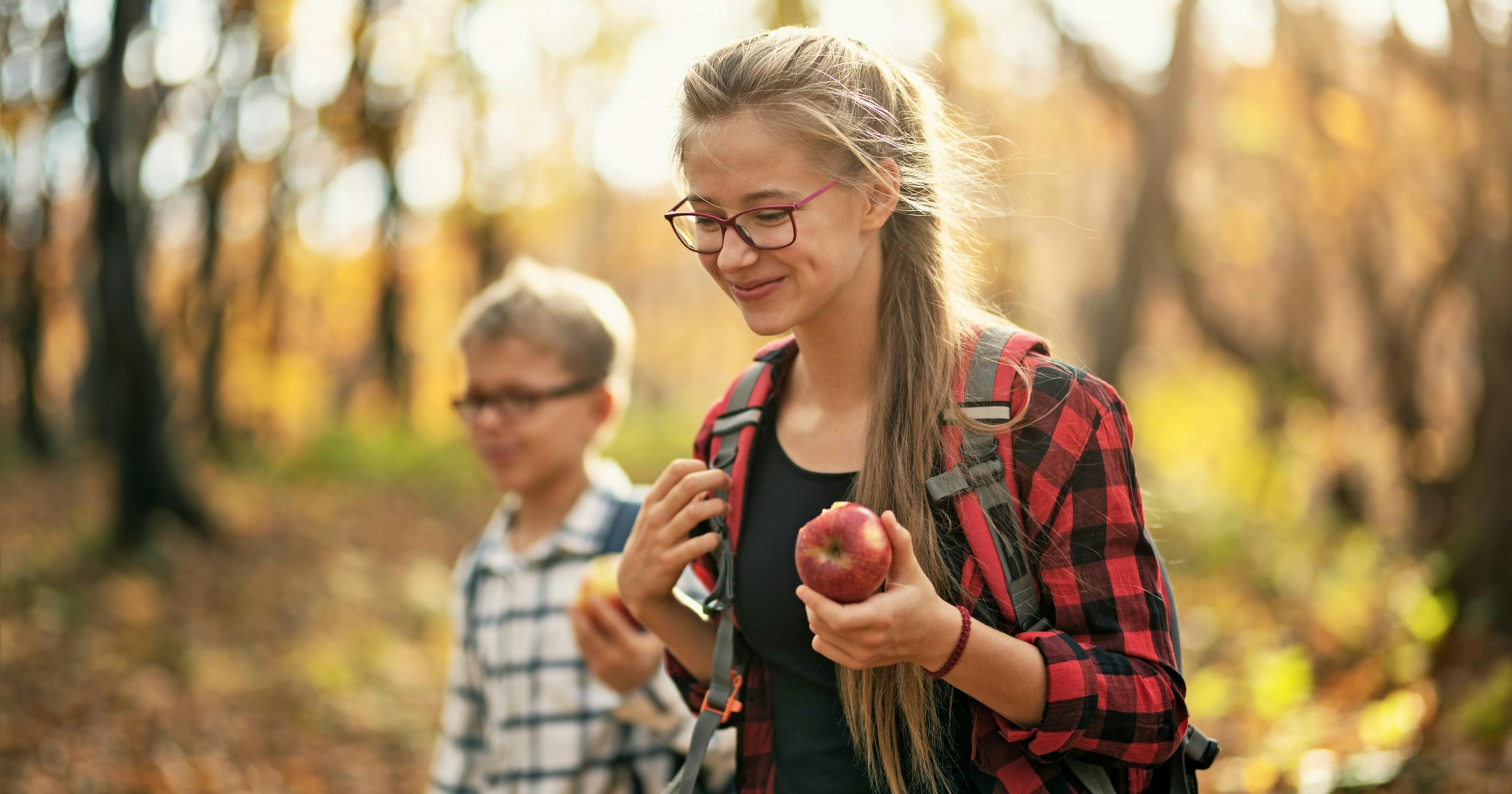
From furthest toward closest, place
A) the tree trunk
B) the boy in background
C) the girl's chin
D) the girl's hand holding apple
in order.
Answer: the tree trunk, the boy in background, the girl's chin, the girl's hand holding apple

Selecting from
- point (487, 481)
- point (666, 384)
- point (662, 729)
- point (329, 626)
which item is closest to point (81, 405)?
point (487, 481)

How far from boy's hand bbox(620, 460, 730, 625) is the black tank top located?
8 cm

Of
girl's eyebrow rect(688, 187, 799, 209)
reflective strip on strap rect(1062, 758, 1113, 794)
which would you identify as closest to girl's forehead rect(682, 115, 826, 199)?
girl's eyebrow rect(688, 187, 799, 209)

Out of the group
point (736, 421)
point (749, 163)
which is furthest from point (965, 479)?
point (749, 163)

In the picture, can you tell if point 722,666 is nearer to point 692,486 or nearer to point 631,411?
point 692,486

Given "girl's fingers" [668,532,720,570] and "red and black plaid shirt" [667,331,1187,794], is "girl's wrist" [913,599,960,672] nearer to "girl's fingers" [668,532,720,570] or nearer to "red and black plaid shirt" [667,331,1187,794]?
"red and black plaid shirt" [667,331,1187,794]

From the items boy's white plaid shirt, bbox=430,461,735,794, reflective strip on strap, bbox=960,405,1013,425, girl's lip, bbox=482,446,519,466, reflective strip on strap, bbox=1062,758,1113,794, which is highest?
reflective strip on strap, bbox=960,405,1013,425

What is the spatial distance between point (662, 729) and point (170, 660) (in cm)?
653

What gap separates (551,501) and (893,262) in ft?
5.20

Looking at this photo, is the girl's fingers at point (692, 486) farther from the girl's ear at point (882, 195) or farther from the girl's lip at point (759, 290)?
the girl's ear at point (882, 195)

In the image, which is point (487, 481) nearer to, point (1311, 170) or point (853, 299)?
point (1311, 170)

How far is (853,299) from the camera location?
2006 mm

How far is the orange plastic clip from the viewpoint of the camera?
1953 millimetres

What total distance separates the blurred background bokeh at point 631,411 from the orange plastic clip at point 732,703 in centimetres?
88
